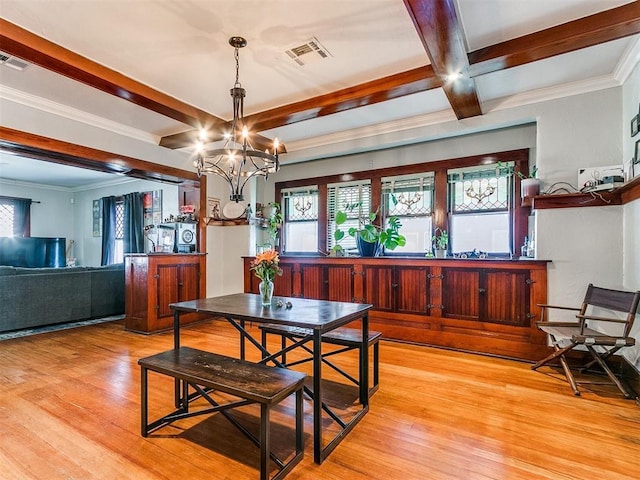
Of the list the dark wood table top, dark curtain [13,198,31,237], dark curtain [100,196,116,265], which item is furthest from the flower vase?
dark curtain [13,198,31,237]

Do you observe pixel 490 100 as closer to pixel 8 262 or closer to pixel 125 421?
pixel 125 421

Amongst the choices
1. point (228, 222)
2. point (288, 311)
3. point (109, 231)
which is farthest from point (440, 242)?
point (109, 231)

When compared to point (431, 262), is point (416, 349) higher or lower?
lower

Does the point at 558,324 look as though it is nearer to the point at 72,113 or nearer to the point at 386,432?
the point at 386,432

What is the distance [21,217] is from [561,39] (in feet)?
35.8

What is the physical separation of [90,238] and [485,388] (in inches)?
388

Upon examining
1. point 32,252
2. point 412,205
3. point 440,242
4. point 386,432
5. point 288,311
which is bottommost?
point 386,432

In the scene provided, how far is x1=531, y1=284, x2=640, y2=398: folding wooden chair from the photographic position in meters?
2.65

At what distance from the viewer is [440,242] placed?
4.34 metres

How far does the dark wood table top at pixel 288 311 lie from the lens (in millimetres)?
2057

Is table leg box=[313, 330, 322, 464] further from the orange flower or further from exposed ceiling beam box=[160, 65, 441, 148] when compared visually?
exposed ceiling beam box=[160, 65, 441, 148]

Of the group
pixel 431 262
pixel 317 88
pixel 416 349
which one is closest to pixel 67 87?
pixel 317 88

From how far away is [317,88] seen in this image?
3.54 m

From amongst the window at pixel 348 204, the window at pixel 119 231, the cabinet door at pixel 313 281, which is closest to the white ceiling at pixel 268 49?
the window at pixel 348 204
